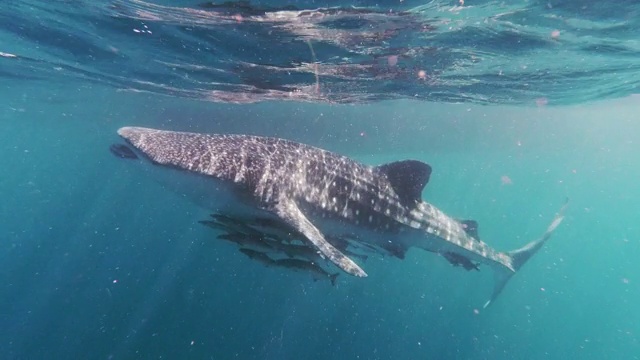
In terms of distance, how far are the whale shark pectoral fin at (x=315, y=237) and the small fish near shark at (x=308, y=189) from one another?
0.02 m

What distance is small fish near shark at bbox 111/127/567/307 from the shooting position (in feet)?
20.8

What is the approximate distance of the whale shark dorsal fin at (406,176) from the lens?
352 inches

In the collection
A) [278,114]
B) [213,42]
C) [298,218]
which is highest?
[213,42]

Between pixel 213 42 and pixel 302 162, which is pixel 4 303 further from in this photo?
pixel 302 162

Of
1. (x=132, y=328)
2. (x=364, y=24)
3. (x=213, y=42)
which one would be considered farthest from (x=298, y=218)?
(x=132, y=328)

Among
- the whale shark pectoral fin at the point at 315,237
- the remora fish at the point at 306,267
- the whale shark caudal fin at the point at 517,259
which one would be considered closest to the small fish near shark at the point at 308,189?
the whale shark pectoral fin at the point at 315,237

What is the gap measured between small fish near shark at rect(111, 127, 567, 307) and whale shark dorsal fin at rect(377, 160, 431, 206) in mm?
23

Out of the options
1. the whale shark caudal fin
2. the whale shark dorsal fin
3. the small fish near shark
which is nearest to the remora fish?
the small fish near shark

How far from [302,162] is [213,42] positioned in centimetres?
735

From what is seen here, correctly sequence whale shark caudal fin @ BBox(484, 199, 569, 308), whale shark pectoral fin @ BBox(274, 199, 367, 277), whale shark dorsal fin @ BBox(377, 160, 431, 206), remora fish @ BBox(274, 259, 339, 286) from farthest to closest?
1. whale shark caudal fin @ BBox(484, 199, 569, 308)
2. whale shark dorsal fin @ BBox(377, 160, 431, 206)
3. remora fish @ BBox(274, 259, 339, 286)
4. whale shark pectoral fin @ BBox(274, 199, 367, 277)

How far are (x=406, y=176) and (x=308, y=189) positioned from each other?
2.61 m

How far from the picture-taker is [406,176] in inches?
354

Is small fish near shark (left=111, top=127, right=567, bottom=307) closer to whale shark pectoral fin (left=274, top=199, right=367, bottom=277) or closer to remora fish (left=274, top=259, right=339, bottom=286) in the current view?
whale shark pectoral fin (left=274, top=199, right=367, bottom=277)

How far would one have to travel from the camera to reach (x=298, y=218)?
6539 millimetres
